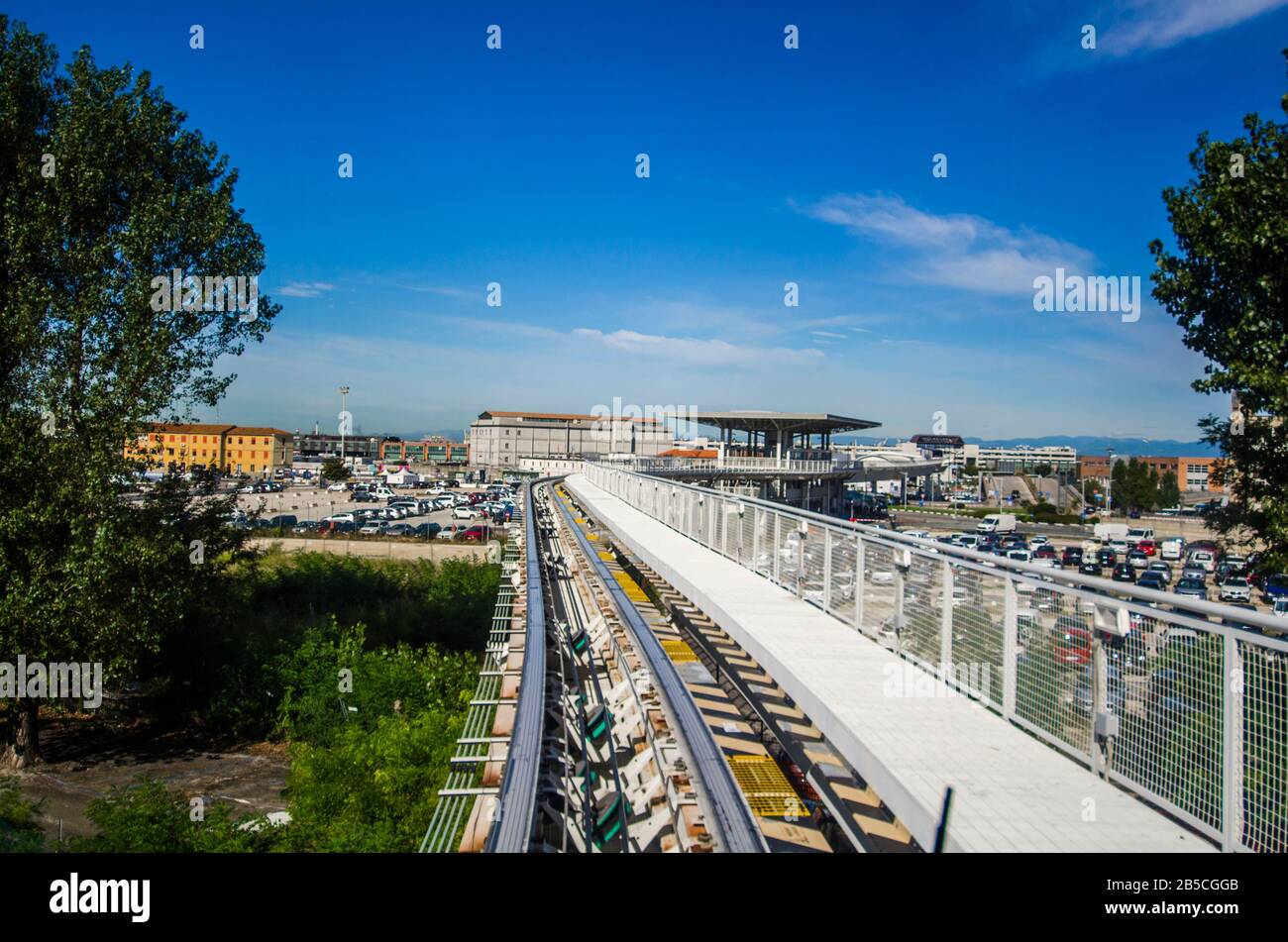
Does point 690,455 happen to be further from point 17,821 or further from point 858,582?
point 858,582

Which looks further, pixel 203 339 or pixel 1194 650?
pixel 203 339

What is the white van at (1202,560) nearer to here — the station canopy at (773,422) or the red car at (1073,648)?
the station canopy at (773,422)

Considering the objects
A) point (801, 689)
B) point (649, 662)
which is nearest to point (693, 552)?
point (649, 662)

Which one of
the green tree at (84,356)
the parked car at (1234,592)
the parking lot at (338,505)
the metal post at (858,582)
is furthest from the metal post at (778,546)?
the parking lot at (338,505)

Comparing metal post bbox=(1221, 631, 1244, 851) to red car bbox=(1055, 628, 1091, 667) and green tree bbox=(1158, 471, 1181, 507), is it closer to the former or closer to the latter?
red car bbox=(1055, 628, 1091, 667)

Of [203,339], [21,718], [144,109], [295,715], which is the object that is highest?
[144,109]

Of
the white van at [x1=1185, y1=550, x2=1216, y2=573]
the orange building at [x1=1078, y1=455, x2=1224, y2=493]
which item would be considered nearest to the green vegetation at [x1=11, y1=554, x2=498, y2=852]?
the white van at [x1=1185, y1=550, x2=1216, y2=573]
